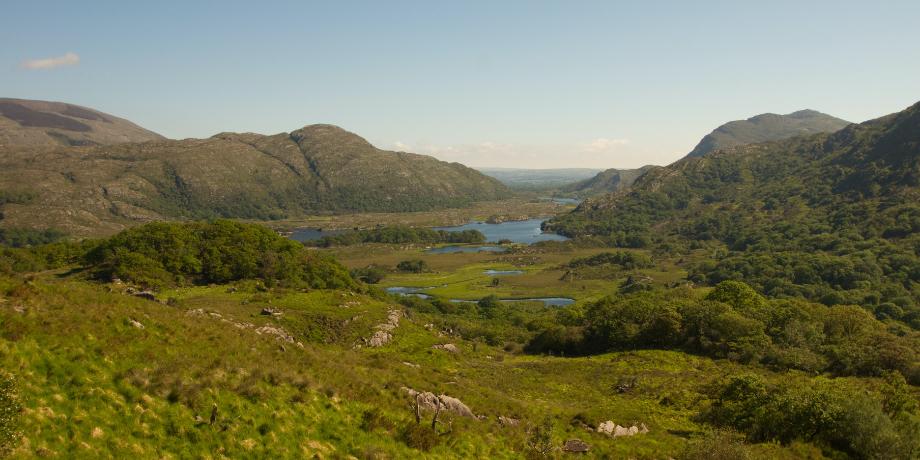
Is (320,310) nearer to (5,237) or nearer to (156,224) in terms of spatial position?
(156,224)

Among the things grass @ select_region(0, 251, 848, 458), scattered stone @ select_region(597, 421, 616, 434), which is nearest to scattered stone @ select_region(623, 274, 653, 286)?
grass @ select_region(0, 251, 848, 458)

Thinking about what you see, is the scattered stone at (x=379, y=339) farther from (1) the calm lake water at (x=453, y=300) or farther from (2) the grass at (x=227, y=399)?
(1) the calm lake water at (x=453, y=300)

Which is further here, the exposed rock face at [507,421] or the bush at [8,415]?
the exposed rock face at [507,421]

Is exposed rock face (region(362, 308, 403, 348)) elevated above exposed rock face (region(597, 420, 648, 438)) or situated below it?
below

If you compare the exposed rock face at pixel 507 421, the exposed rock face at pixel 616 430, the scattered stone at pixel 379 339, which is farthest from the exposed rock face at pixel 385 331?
the exposed rock face at pixel 616 430

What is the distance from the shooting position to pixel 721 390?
102ft

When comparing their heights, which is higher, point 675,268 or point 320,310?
point 320,310

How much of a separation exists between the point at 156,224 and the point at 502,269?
126 m

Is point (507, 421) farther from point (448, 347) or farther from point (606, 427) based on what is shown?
point (448, 347)

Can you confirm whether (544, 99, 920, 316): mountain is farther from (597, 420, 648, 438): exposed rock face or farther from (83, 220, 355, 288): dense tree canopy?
(83, 220, 355, 288): dense tree canopy

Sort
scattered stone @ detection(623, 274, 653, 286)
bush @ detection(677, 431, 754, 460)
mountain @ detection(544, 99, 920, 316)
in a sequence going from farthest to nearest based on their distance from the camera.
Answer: scattered stone @ detection(623, 274, 653, 286), mountain @ detection(544, 99, 920, 316), bush @ detection(677, 431, 754, 460)

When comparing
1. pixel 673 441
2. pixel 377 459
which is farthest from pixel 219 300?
pixel 673 441

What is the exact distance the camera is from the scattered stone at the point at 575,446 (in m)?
23.1

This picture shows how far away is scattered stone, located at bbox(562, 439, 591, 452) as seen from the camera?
23.1 metres
